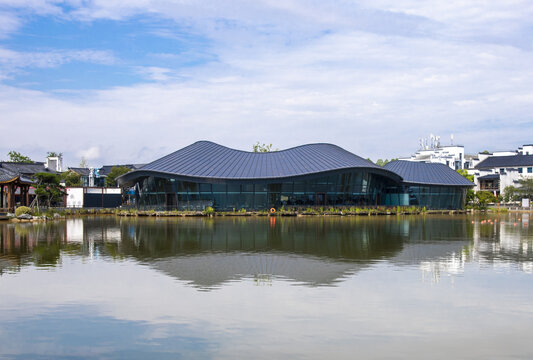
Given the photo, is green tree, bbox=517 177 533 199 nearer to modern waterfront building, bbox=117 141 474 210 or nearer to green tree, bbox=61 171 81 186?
modern waterfront building, bbox=117 141 474 210

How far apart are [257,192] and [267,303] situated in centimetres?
5340

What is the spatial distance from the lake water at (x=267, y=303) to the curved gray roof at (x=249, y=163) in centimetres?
4067

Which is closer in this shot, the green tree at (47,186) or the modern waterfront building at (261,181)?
the green tree at (47,186)

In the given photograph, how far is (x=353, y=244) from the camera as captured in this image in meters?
29.3

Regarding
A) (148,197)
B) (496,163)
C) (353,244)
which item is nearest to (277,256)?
(353,244)

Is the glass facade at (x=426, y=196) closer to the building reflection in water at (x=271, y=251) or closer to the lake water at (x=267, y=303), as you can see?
the building reflection in water at (x=271, y=251)

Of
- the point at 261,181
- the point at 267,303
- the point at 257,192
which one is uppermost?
the point at 261,181

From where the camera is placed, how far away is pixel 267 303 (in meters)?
14.8

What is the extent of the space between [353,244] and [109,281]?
14.8m

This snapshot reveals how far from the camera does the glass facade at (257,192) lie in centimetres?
6756

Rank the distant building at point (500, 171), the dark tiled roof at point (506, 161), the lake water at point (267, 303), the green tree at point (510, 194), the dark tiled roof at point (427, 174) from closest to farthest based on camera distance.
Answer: the lake water at point (267, 303)
the dark tiled roof at point (427, 174)
the green tree at point (510, 194)
the distant building at point (500, 171)
the dark tiled roof at point (506, 161)

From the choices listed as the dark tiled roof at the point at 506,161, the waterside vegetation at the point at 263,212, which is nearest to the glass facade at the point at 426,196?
the waterside vegetation at the point at 263,212

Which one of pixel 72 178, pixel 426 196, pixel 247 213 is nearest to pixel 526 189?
pixel 426 196

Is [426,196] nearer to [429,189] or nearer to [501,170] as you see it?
[429,189]
